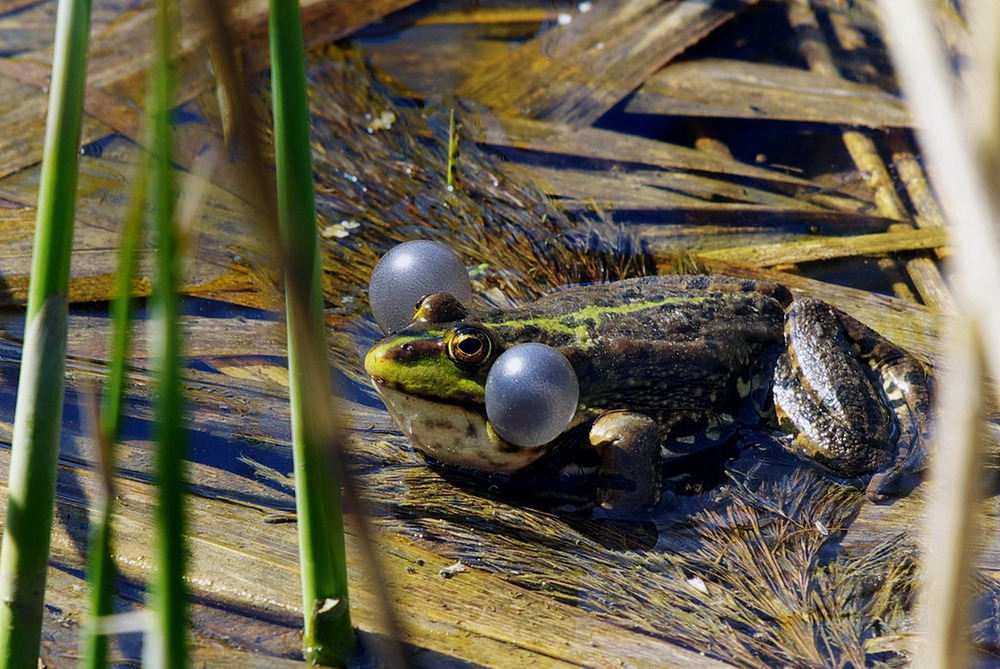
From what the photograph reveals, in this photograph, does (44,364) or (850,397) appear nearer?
(44,364)

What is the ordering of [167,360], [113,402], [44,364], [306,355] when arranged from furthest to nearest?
1. [44,364]
2. [113,402]
3. [167,360]
4. [306,355]

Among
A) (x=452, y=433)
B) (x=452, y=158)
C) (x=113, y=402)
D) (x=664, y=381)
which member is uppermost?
(x=452, y=158)

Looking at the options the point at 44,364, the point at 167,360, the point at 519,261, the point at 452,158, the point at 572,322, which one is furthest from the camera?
the point at 452,158

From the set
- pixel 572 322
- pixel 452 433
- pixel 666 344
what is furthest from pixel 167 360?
pixel 666 344

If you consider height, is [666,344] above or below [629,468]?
above

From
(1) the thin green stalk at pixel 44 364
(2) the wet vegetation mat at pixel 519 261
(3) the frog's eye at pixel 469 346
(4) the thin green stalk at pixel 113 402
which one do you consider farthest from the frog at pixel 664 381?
(4) the thin green stalk at pixel 113 402

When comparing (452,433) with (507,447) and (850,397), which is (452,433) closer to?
(507,447)
